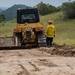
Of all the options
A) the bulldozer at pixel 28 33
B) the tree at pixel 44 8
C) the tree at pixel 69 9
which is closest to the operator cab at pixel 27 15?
the bulldozer at pixel 28 33

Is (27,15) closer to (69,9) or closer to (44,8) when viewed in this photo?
(69,9)

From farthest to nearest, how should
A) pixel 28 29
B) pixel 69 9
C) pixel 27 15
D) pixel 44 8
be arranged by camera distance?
pixel 44 8 → pixel 69 9 → pixel 27 15 → pixel 28 29

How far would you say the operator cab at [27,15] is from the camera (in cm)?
2564

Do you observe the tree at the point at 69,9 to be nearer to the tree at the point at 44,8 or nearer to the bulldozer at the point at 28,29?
the tree at the point at 44,8

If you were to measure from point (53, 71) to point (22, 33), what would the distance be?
45.8 feet

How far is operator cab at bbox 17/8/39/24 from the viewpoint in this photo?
25.6 meters

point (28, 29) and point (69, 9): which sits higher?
point (69, 9)

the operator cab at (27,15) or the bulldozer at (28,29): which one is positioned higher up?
the operator cab at (27,15)

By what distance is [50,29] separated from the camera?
77.3ft

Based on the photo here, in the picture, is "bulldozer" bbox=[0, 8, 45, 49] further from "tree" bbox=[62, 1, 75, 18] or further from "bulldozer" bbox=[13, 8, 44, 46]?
"tree" bbox=[62, 1, 75, 18]

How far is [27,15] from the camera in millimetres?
25719

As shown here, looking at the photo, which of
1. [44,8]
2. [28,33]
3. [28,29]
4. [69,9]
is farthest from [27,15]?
[44,8]

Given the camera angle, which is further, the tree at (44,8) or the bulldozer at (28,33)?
the tree at (44,8)

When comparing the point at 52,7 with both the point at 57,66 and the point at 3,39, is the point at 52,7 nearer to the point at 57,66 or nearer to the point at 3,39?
the point at 3,39
